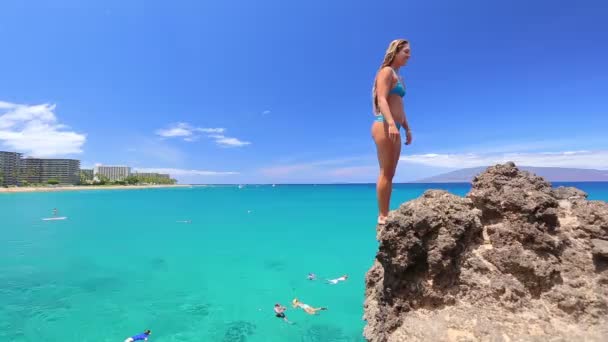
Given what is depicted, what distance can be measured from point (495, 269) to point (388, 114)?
2009 millimetres

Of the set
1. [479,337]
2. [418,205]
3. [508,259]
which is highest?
[418,205]

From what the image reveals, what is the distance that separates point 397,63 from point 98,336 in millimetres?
9766

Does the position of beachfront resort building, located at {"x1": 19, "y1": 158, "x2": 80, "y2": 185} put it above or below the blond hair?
above

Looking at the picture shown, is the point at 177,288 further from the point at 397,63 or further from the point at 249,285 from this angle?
the point at 397,63

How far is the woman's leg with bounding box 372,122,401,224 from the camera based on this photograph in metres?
3.93

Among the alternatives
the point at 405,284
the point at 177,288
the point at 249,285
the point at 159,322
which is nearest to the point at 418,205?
the point at 405,284

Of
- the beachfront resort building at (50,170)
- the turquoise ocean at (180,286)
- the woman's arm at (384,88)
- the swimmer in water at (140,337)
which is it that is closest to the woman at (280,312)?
the turquoise ocean at (180,286)

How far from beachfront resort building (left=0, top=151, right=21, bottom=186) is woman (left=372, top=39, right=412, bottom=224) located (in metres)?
170

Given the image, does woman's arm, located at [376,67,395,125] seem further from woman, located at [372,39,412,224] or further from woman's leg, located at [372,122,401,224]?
woman's leg, located at [372,122,401,224]

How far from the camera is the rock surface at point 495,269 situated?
260 cm

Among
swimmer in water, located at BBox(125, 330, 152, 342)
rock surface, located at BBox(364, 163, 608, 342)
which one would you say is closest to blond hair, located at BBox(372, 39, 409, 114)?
rock surface, located at BBox(364, 163, 608, 342)

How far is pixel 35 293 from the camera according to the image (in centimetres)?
1130

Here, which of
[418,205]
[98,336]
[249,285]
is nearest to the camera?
[418,205]

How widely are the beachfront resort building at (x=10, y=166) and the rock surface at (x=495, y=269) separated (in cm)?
17072
